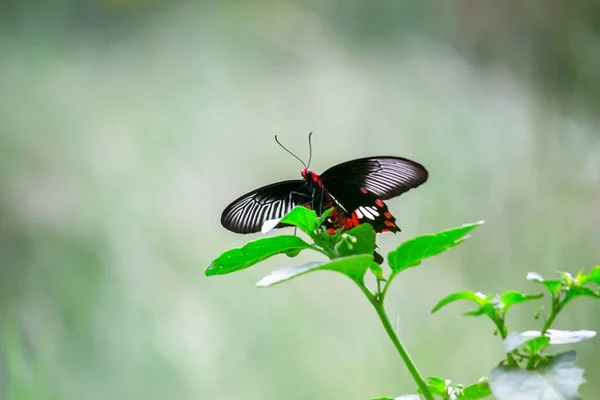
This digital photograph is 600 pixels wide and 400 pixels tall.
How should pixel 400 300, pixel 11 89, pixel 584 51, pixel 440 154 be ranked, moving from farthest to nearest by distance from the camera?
pixel 584 51 < pixel 440 154 < pixel 400 300 < pixel 11 89

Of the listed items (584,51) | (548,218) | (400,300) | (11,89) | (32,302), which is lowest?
(400,300)

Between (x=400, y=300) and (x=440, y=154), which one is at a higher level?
(x=440, y=154)

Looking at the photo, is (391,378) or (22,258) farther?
(391,378)

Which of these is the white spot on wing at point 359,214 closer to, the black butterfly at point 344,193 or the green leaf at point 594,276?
the black butterfly at point 344,193

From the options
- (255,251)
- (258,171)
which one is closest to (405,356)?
(255,251)

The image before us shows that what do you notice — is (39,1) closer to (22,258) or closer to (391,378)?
(22,258)

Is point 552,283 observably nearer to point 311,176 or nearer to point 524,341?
point 524,341

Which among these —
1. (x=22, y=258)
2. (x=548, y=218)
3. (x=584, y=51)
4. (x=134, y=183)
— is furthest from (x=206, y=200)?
(x=584, y=51)

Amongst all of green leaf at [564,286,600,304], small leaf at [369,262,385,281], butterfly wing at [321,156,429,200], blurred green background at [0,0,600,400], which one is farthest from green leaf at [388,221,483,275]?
blurred green background at [0,0,600,400]
